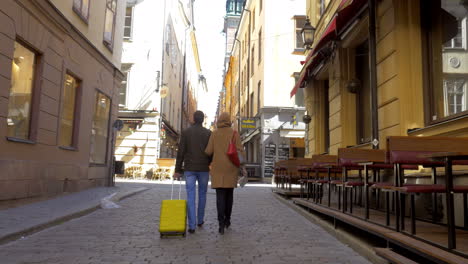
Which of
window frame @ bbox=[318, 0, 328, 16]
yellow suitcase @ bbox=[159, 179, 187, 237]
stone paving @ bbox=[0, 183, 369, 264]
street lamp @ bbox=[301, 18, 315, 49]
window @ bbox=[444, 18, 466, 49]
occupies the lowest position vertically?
stone paving @ bbox=[0, 183, 369, 264]

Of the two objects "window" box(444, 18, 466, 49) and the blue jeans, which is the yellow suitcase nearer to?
the blue jeans

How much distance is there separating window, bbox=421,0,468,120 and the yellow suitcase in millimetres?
3859

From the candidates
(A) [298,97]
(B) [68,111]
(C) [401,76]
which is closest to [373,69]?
(C) [401,76]

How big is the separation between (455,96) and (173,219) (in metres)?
4.21

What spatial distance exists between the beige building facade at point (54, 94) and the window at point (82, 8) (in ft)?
0.09

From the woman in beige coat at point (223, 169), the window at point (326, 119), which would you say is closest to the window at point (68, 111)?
the woman in beige coat at point (223, 169)

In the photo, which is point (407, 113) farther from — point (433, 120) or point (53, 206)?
point (53, 206)

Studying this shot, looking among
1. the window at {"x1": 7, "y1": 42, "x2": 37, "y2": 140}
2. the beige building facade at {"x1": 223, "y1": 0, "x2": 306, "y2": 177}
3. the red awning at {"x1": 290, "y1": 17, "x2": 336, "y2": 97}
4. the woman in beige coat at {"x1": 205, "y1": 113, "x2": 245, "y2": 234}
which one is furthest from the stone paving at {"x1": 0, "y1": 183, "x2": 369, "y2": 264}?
the beige building facade at {"x1": 223, "y1": 0, "x2": 306, "y2": 177}

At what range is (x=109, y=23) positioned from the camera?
51.1 feet

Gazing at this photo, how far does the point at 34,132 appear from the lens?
388 inches

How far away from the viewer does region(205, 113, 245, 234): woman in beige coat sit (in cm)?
617

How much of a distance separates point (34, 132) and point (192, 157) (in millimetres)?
5313

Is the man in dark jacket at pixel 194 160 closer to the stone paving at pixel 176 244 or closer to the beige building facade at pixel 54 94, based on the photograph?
the stone paving at pixel 176 244

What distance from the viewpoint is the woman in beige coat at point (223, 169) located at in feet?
20.2
